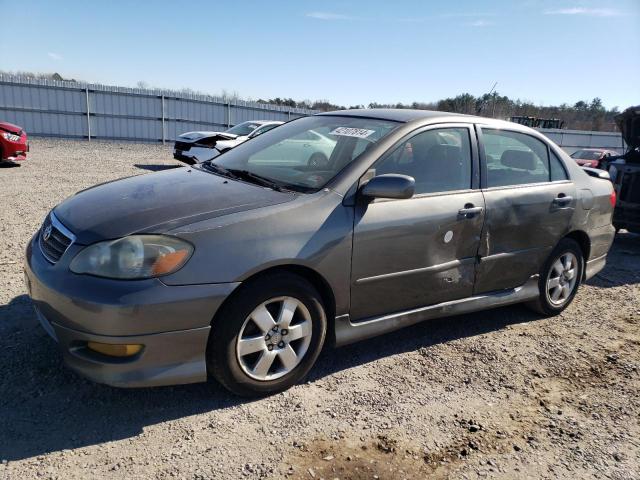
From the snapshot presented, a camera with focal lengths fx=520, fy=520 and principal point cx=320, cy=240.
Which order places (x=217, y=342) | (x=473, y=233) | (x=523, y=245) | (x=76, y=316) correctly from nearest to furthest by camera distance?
(x=76, y=316) → (x=217, y=342) → (x=473, y=233) → (x=523, y=245)

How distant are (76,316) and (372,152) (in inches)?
78.5

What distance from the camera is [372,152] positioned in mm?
3398

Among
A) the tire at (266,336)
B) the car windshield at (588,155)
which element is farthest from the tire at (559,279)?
the car windshield at (588,155)

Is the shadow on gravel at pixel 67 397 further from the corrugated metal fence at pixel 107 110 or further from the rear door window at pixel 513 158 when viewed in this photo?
the corrugated metal fence at pixel 107 110

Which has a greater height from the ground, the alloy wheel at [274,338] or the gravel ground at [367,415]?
the alloy wheel at [274,338]

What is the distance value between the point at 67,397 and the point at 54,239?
0.89 m

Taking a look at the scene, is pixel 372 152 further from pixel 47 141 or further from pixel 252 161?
pixel 47 141

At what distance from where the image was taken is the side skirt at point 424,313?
329cm

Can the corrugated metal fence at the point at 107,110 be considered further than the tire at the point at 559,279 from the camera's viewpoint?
Yes

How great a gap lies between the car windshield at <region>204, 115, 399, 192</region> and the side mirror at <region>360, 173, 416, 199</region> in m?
0.29

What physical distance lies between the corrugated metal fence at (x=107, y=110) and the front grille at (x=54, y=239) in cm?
1890

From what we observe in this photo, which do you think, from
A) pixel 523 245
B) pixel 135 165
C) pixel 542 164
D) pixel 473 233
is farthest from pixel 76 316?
pixel 135 165

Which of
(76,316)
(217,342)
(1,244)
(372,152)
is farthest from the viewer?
(1,244)

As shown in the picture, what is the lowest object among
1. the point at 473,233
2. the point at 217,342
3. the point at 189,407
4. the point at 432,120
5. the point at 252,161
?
the point at 189,407
